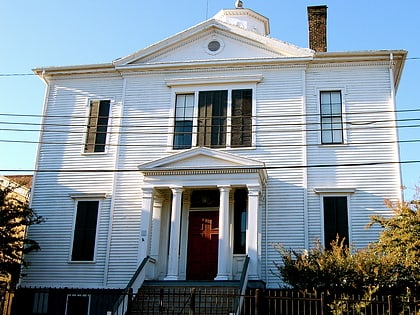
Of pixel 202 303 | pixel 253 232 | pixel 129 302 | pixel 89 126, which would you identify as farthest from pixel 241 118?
pixel 129 302

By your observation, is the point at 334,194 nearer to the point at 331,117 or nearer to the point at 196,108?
the point at 331,117

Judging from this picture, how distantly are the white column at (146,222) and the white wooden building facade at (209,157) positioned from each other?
0.05 m

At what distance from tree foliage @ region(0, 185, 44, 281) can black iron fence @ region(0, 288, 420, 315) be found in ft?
3.48

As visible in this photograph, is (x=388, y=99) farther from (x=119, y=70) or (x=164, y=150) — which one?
(x=119, y=70)

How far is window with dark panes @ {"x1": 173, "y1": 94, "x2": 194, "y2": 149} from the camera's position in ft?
75.5

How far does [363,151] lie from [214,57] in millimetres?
7006

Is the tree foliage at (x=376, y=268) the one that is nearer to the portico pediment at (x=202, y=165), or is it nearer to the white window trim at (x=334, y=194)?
the white window trim at (x=334, y=194)

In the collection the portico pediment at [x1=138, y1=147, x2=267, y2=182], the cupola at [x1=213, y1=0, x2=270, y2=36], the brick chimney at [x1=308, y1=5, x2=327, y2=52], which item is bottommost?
the portico pediment at [x1=138, y1=147, x2=267, y2=182]

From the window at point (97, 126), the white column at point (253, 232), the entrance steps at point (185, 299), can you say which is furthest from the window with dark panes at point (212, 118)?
the entrance steps at point (185, 299)

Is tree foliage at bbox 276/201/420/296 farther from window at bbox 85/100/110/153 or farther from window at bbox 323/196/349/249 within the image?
window at bbox 85/100/110/153

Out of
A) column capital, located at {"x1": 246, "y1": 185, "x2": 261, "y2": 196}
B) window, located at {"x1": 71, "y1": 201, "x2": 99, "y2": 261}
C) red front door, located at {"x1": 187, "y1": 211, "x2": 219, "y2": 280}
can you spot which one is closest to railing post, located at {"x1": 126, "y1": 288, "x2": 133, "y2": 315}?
red front door, located at {"x1": 187, "y1": 211, "x2": 219, "y2": 280}

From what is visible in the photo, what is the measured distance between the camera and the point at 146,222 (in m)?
21.1

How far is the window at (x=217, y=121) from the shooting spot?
22.7 m

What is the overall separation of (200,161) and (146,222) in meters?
2.92
